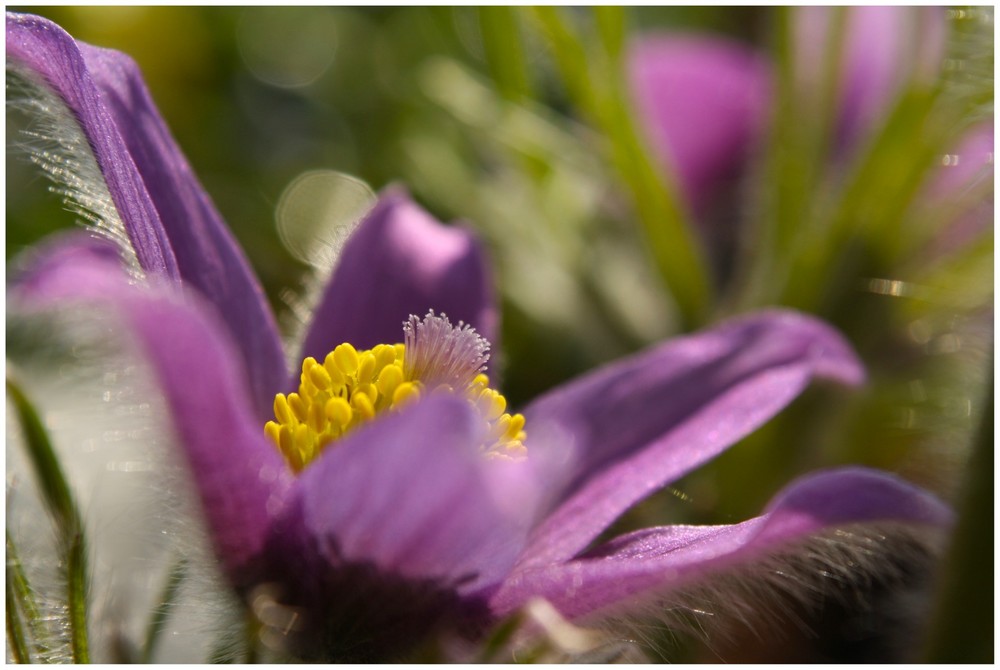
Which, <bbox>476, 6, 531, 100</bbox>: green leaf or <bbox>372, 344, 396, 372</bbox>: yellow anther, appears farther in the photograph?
<bbox>476, 6, 531, 100</bbox>: green leaf

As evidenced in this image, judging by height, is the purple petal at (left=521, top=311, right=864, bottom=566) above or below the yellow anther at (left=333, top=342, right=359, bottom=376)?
below

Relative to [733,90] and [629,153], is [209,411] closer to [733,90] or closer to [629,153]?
[629,153]

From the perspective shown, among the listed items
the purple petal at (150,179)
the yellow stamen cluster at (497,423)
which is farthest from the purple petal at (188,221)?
the yellow stamen cluster at (497,423)

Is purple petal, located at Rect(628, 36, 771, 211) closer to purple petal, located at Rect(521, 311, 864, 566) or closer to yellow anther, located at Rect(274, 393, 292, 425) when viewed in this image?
purple petal, located at Rect(521, 311, 864, 566)

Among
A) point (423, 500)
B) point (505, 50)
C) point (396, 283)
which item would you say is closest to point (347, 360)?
point (396, 283)

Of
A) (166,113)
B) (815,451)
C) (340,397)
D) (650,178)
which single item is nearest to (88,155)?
(340,397)

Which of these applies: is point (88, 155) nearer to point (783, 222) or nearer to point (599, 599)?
point (599, 599)

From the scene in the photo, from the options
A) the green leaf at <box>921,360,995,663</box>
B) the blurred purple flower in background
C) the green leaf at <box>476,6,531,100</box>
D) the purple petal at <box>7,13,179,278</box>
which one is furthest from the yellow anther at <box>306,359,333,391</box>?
the blurred purple flower in background
